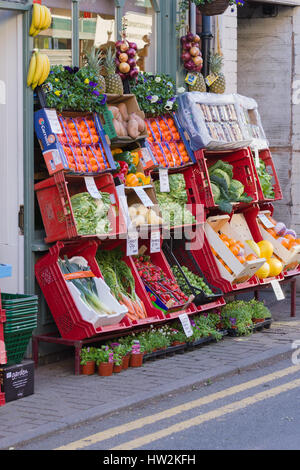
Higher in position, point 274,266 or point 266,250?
point 266,250

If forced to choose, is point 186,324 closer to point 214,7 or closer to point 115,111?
A: point 115,111

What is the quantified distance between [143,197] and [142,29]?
2436 mm

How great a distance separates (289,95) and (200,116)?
392 cm

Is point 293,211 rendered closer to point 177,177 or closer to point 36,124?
point 177,177

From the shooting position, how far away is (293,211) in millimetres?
13789

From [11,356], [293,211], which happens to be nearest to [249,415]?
[11,356]

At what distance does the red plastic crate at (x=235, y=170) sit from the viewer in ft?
33.6

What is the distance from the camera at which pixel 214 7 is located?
10930mm

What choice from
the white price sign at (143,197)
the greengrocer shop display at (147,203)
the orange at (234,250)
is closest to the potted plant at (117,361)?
the greengrocer shop display at (147,203)

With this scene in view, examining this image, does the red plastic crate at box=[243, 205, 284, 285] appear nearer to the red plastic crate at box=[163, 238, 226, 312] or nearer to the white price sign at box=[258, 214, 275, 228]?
the white price sign at box=[258, 214, 275, 228]

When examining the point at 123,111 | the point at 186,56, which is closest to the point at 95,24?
the point at 123,111

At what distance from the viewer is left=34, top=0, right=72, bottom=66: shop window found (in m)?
9.07

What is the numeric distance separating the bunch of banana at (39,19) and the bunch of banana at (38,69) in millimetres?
241

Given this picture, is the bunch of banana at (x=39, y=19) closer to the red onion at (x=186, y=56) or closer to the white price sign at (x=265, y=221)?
the red onion at (x=186, y=56)
